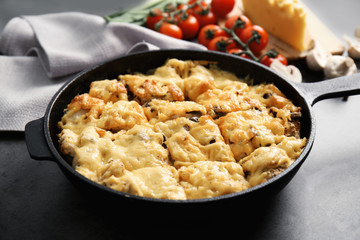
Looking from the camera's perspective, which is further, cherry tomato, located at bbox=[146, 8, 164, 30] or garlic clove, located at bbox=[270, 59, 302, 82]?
cherry tomato, located at bbox=[146, 8, 164, 30]

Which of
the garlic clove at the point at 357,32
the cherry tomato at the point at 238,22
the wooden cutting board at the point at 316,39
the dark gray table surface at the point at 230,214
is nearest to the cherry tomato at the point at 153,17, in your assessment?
the cherry tomato at the point at 238,22

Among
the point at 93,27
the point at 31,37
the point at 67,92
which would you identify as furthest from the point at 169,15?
the point at 67,92

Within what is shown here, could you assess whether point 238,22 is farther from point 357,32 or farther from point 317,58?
point 357,32

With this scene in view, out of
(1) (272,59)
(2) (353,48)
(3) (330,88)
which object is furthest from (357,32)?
(3) (330,88)

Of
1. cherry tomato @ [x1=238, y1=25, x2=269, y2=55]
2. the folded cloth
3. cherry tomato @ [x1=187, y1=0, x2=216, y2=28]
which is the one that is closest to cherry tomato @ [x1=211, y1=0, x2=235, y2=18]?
cherry tomato @ [x1=187, y1=0, x2=216, y2=28]

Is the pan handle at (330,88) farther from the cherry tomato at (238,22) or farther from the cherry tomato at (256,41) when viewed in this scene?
the cherry tomato at (238,22)

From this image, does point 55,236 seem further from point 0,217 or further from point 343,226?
point 343,226

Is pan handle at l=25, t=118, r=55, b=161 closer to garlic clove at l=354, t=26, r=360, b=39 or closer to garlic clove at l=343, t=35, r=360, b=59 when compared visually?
garlic clove at l=343, t=35, r=360, b=59
